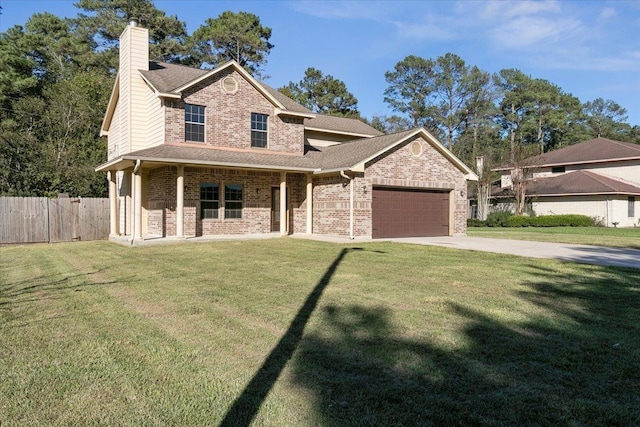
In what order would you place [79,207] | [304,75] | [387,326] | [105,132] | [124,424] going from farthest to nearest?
[304,75]
[105,132]
[79,207]
[387,326]
[124,424]

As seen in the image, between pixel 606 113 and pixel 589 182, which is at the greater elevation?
pixel 606 113

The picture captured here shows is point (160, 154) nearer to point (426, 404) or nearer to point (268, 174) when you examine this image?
point (268, 174)

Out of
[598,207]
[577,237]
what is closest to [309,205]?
[577,237]

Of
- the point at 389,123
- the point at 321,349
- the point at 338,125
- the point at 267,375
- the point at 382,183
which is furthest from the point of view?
the point at 389,123

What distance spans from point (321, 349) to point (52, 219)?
56.8 feet

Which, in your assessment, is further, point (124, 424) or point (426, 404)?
point (426, 404)

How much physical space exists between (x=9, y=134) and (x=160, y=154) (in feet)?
51.3

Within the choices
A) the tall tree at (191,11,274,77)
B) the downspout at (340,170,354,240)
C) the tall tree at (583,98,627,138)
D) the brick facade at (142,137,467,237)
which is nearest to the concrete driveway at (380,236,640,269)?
the downspout at (340,170,354,240)

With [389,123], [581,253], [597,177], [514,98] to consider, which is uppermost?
[514,98]

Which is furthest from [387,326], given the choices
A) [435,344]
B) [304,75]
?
[304,75]

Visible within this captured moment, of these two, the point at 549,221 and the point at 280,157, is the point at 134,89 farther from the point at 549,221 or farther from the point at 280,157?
the point at 549,221

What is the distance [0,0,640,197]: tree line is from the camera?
25.4 m

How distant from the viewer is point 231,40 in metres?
41.3

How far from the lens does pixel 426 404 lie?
3.31 metres
